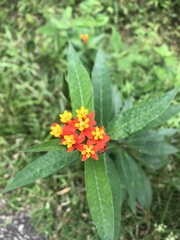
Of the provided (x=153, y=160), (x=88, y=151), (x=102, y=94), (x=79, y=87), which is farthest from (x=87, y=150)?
(x=153, y=160)

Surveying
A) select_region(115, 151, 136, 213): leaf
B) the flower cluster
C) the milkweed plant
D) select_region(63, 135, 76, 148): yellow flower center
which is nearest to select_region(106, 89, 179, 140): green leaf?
the milkweed plant

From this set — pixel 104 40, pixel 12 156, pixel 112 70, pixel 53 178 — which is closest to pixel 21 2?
pixel 104 40

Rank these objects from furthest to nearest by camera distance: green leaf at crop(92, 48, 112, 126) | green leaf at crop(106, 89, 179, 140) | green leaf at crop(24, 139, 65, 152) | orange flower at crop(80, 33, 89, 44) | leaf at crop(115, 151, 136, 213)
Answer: orange flower at crop(80, 33, 89, 44) < leaf at crop(115, 151, 136, 213) < green leaf at crop(92, 48, 112, 126) < green leaf at crop(106, 89, 179, 140) < green leaf at crop(24, 139, 65, 152)

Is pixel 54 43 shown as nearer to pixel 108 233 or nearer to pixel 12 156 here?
pixel 12 156

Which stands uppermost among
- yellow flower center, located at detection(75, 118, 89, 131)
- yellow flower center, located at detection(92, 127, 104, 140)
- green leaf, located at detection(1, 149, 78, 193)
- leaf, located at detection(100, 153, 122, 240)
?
yellow flower center, located at detection(75, 118, 89, 131)

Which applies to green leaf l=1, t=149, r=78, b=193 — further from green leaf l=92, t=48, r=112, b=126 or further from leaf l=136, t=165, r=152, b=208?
leaf l=136, t=165, r=152, b=208

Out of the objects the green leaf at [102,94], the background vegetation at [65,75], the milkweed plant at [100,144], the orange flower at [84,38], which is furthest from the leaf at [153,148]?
the orange flower at [84,38]

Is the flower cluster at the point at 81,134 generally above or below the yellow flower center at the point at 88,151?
above

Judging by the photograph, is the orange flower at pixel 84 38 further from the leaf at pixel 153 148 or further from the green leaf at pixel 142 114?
the green leaf at pixel 142 114
